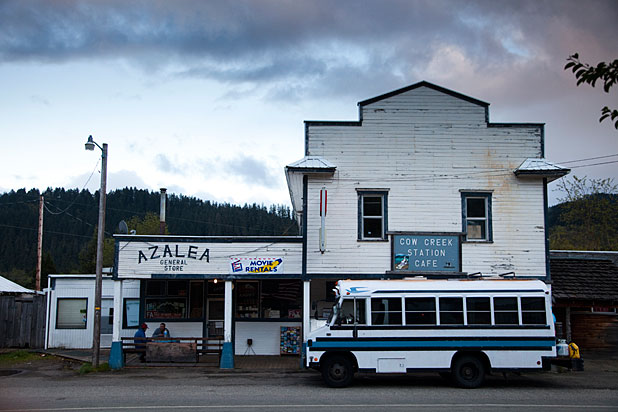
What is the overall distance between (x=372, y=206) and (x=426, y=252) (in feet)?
7.38

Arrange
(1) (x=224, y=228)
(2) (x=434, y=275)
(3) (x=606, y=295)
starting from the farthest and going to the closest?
(1) (x=224, y=228) < (3) (x=606, y=295) < (2) (x=434, y=275)

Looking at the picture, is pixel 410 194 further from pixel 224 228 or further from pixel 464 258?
pixel 224 228

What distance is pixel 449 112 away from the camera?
65.8ft

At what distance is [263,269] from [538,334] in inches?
334

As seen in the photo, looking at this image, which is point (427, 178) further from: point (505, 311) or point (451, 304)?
point (505, 311)

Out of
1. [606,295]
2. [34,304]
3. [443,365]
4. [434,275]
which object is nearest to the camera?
[443,365]

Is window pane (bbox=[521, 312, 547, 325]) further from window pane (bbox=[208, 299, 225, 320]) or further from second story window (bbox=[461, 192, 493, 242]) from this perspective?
window pane (bbox=[208, 299, 225, 320])

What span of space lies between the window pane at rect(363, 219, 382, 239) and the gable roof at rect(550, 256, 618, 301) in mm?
6403

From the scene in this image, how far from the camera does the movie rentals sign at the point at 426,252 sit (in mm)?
19250

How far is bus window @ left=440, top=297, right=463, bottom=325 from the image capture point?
607 inches

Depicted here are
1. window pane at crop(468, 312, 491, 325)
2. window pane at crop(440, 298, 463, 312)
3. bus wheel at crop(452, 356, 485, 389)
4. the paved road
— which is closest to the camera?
the paved road

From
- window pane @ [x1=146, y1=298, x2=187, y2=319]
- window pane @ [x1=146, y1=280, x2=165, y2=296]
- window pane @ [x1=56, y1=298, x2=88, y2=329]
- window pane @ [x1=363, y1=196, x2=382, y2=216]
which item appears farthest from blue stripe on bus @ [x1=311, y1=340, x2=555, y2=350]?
window pane @ [x1=56, y1=298, x2=88, y2=329]

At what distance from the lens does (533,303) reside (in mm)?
15375

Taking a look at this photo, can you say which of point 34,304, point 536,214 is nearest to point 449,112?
point 536,214
